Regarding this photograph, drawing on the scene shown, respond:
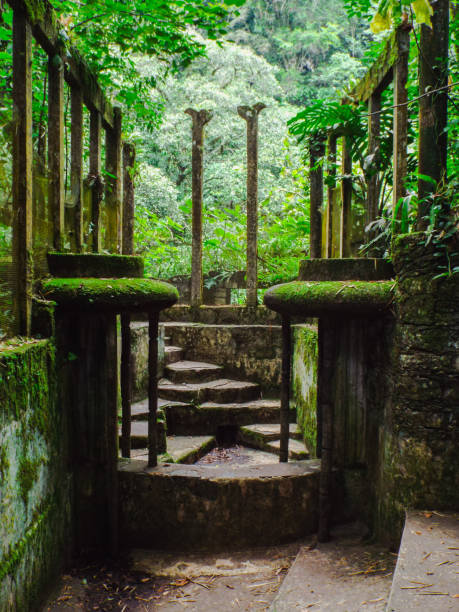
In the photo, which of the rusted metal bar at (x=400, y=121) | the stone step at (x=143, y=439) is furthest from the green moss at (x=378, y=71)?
the stone step at (x=143, y=439)

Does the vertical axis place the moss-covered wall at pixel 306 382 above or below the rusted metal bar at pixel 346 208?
below

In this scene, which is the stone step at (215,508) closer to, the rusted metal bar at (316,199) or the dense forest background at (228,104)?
the dense forest background at (228,104)

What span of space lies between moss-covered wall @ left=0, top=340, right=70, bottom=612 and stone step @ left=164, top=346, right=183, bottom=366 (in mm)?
2752

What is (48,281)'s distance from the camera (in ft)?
9.45

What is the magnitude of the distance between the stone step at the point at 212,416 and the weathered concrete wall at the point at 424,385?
234cm

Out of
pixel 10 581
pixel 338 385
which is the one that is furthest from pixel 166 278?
pixel 10 581

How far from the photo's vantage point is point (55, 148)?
309 centimetres

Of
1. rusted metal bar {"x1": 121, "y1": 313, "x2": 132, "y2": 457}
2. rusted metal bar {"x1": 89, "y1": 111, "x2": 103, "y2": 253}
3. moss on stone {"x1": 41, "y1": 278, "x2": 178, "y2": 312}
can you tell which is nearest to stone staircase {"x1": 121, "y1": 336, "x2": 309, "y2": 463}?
rusted metal bar {"x1": 121, "y1": 313, "x2": 132, "y2": 457}

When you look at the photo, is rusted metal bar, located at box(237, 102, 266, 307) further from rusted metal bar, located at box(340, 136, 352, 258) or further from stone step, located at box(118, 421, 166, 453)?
stone step, located at box(118, 421, 166, 453)

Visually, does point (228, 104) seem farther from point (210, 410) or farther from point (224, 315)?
point (210, 410)

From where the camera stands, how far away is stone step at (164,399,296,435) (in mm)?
4961

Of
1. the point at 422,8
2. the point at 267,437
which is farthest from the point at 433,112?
the point at 267,437

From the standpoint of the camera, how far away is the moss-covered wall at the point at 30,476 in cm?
214

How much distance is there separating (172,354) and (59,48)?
3.59 m
